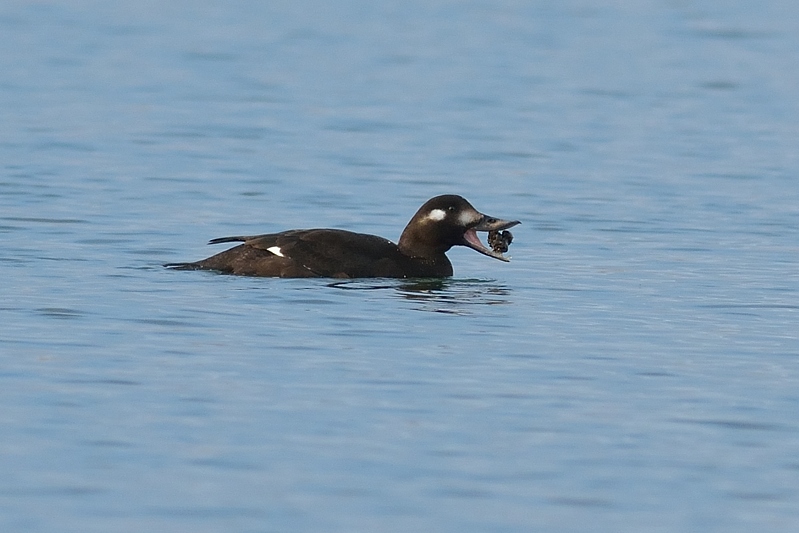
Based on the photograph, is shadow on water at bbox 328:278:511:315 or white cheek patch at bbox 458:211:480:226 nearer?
shadow on water at bbox 328:278:511:315

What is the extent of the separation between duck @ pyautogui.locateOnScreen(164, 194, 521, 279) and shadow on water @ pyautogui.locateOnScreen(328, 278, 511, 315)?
11cm

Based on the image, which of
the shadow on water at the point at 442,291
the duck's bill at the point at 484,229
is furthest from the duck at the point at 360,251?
the shadow on water at the point at 442,291

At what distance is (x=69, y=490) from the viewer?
24.3 feet

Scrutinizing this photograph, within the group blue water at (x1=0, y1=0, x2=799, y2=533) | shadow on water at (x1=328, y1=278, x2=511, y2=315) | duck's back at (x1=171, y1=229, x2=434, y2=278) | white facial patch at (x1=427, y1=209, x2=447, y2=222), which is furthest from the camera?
white facial patch at (x1=427, y1=209, x2=447, y2=222)

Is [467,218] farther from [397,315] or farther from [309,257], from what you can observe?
[397,315]

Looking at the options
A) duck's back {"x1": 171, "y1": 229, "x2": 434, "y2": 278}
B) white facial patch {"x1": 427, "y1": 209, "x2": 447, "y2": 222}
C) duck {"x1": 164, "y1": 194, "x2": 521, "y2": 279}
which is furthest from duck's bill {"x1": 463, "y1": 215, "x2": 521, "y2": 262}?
duck's back {"x1": 171, "y1": 229, "x2": 434, "y2": 278}

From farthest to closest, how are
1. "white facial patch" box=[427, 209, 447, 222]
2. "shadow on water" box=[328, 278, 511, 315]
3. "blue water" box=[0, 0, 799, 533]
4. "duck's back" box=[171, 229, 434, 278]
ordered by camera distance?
1. "white facial patch" box=[427, 209, 447, 222]
2. "duck's back" box=[171, 229, 434, 278]
3. "shadow on water" box=[328, 278, 511, 315]
4. "blue water" box=[0, 0, 799, 533]

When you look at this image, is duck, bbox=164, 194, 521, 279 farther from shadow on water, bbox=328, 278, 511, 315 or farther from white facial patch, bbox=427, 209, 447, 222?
shadow on water, bbox=328, 278, 511, 315

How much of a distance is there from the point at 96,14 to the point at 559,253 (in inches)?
987

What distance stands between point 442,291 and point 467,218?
758mm

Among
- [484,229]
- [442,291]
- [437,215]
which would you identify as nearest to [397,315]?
[442,291]

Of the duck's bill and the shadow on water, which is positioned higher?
the duck's bill

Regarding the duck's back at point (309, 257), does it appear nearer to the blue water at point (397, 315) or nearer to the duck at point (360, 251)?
the duck at point (360, 251)

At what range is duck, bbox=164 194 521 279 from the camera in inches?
495
